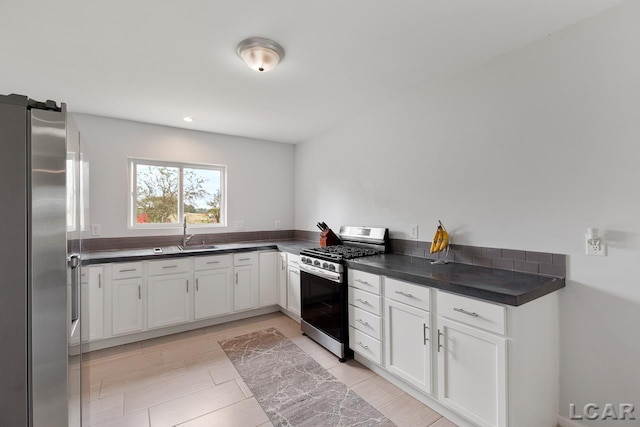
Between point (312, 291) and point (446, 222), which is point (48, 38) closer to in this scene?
point (312, 291)

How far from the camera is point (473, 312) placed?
1666 millimetres

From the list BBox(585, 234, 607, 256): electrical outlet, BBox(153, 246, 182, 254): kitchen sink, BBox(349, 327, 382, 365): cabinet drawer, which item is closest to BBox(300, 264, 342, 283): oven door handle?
BBox(349, 327, 382, 365): cabinet drawer

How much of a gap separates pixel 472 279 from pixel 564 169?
0.87 m

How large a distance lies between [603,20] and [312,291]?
2817 mm

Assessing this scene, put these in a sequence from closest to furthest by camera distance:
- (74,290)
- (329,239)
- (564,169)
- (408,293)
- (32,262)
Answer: (32,262), (74,290), (564,169), (408,293), (329,239)

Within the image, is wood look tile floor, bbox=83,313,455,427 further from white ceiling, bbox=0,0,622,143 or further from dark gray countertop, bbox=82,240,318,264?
white ceiling, bbox=0,0,622,143

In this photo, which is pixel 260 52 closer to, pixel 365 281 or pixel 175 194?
pixel 365 281

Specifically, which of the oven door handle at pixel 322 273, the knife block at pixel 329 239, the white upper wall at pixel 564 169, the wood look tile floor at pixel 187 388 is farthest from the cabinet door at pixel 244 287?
the white upper wall at pixel 564 169

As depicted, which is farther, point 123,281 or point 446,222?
point 123,281

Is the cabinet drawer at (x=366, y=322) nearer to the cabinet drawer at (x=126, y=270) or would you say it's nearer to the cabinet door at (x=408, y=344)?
the cabinet door at (x=408, y=344)

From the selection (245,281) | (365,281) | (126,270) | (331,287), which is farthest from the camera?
(245,281)

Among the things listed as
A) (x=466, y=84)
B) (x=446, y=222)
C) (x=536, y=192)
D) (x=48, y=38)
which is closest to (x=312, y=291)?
(x=446, y=222)

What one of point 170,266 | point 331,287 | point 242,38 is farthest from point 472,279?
point 170,266

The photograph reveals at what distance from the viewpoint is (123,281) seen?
2885 mm
